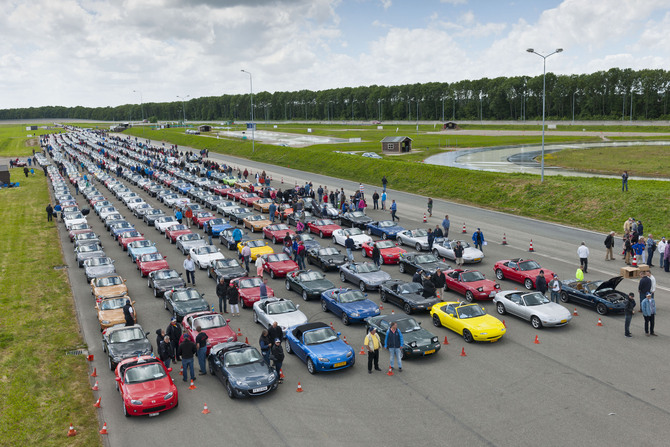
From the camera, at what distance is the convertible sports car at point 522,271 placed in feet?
76.9

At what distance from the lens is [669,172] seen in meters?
52.8

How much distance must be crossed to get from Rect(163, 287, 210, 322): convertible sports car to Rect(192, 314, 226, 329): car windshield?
1.97m

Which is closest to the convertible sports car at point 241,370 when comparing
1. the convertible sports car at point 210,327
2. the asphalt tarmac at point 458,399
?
the asphalt tarmac at point 458,399

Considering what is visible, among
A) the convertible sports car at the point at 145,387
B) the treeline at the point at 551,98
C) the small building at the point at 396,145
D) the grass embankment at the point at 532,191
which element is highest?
the treeline at the point at 551,98

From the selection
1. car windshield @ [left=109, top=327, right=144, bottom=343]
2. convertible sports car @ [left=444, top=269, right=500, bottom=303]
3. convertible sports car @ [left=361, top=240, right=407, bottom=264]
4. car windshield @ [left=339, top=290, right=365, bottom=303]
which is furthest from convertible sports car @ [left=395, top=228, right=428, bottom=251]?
car windshield @ [left=109, top=327, right=144, bottom=343]

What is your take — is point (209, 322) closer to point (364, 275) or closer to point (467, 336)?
point (364, 275)

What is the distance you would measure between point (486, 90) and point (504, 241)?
531ft

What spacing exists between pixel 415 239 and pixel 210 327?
1602 cm

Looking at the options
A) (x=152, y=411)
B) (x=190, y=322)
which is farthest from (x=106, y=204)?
(x=152, y=411)

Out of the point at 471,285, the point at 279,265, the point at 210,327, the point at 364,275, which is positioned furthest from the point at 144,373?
the point at 471,285

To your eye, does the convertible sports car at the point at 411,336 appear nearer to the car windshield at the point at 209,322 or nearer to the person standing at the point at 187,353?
the car windshield at the point at 209,322

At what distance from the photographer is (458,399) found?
1406 cm

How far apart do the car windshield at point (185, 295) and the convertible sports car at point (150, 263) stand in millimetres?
5719

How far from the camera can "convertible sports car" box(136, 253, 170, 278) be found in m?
26.7
